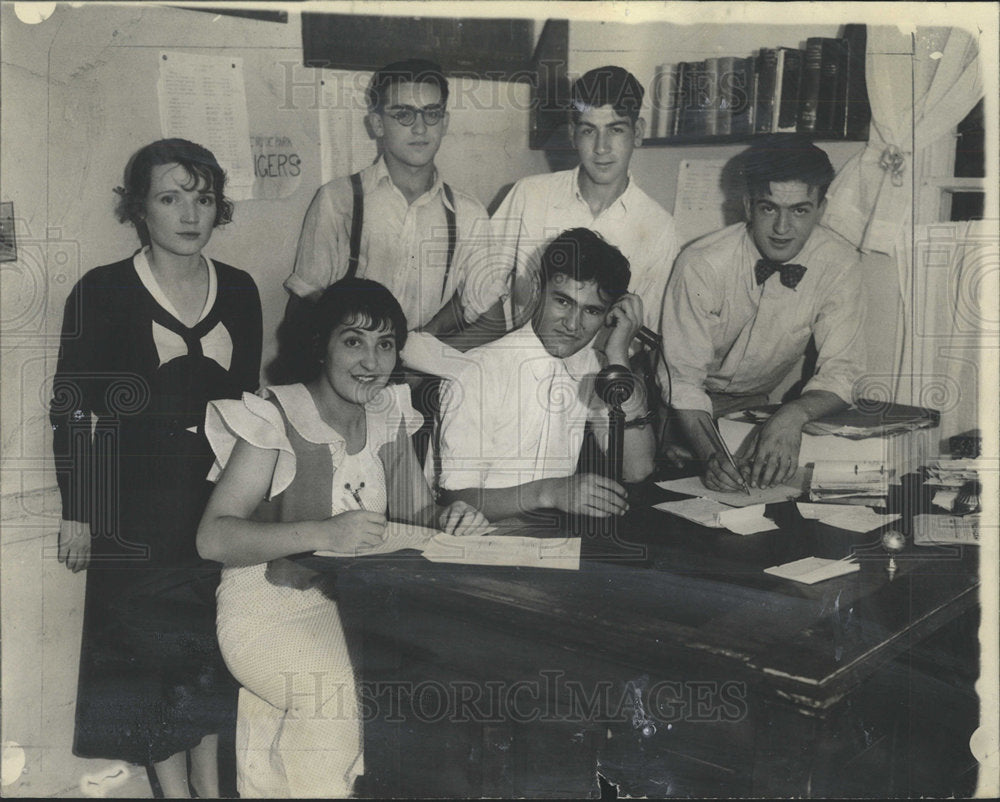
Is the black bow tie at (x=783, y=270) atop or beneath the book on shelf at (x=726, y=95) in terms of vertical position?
beneath

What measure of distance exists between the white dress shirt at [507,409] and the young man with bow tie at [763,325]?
33 cm

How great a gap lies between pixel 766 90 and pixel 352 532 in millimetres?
1763

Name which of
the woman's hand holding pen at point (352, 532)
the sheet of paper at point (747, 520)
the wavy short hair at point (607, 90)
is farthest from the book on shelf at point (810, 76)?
the woman's hand holding pen at point (352, 532)

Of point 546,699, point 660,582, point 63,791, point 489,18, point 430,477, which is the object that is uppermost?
point 489,18

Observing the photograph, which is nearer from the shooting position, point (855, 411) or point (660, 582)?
point (660, 582)

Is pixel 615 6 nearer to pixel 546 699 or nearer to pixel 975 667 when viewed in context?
pixel 546 699

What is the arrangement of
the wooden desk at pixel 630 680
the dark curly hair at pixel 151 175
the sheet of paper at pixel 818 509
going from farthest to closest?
the sheet of paper at pixel 818 509, the dark curly hair at pixel 151 175, the wooden desk at pixel 630 680

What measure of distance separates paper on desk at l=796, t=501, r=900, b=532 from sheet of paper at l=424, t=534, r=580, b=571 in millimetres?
712

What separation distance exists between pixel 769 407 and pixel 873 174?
0.75 metres

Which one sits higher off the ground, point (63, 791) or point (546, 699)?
point (546, 699)

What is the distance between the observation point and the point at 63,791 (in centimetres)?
297

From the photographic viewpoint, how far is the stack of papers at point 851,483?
2.96m

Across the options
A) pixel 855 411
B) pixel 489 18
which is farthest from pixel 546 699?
pixel 489 18

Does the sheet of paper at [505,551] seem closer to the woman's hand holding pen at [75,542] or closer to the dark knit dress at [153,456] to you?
the dark knit dress at [153,456]
